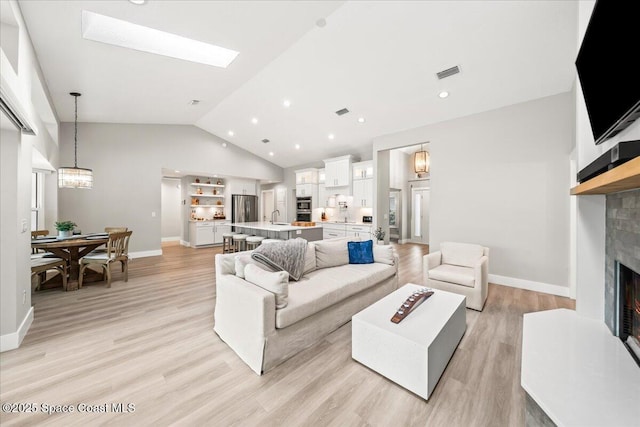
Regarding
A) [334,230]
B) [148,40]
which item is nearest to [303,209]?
[334,230]

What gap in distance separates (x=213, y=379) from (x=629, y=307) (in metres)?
3.00

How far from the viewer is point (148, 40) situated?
11.0 feet

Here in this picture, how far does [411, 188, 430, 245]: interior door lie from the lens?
8633 millimetres

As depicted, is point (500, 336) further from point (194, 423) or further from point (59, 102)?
point (59, 102)

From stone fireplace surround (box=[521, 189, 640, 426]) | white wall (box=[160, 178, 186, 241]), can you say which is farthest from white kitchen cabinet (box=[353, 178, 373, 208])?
white wall (box=[160, 178, 186, 241])

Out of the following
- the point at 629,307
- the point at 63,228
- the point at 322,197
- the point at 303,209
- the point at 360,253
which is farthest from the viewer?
the point at 303,209

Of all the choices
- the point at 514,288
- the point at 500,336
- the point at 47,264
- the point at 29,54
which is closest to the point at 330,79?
the point at 29,54

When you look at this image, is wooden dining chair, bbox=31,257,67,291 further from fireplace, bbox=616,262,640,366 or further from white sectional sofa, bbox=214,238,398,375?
fireplace, bbox=616,262,640,366

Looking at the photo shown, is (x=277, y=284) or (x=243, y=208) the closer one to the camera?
(x=277, y=284)

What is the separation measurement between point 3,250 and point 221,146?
621 centimetres

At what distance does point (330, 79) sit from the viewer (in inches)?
174

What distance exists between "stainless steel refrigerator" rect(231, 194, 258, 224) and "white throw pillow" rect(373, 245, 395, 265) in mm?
6636

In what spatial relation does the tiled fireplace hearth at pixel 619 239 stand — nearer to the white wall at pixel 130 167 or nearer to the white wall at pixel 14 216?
the white wall at pixel 14 216

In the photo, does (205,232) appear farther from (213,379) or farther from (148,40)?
(213,379)
